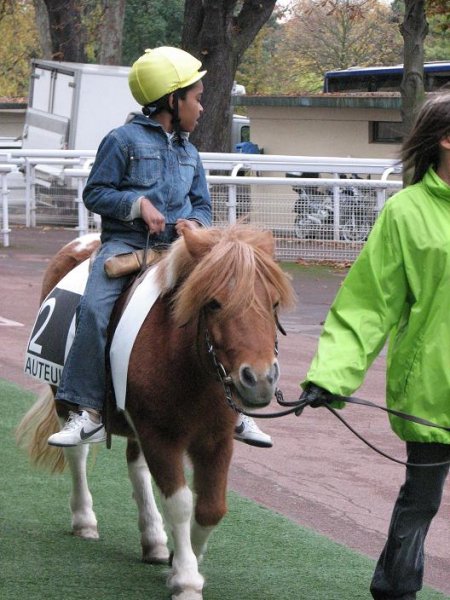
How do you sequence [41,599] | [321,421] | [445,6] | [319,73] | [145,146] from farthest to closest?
[319,73], [445,6], [321,421], [145,146], [41,599]

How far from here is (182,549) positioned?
4781mm

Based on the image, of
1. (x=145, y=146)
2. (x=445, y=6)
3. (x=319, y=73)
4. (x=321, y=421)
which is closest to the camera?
(x=145, y=146)

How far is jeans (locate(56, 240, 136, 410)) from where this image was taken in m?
5.07

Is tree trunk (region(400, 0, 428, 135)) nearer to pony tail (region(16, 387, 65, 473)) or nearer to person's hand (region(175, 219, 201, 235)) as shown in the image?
pony tail (region(16, 387, 65, 473))

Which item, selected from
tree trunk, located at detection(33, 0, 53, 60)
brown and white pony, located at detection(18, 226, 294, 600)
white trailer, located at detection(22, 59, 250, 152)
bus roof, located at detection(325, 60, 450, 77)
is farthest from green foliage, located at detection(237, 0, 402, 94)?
brown and white pony, located at detection(18, 226, 294, 600)

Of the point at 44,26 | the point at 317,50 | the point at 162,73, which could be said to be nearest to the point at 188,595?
the point at 162,73

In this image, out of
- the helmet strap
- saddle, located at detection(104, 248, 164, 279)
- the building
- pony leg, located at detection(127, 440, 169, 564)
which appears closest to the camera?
saddle, located at detection(104, 248, 164, 279)

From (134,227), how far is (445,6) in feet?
32.9

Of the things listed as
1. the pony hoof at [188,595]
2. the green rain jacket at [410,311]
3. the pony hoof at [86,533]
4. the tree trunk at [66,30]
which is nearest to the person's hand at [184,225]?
the green rain jacket at [410,311]

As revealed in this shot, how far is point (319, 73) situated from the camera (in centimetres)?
5647

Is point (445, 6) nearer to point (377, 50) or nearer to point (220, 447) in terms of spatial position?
point (220, 447)

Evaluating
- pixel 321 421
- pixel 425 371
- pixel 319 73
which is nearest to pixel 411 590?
pixel 425 371

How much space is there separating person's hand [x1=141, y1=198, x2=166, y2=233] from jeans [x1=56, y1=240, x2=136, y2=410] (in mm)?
309

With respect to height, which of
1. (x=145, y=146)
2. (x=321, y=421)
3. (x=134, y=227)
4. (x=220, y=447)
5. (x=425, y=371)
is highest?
(x=145, y=146)
